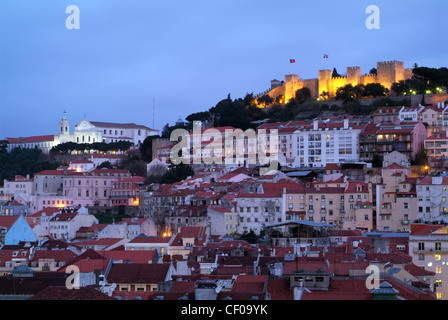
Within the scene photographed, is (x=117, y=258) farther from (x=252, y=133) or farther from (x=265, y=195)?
(x=252, y=133)

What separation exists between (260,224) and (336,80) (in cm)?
2920

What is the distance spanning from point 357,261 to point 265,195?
19.1m

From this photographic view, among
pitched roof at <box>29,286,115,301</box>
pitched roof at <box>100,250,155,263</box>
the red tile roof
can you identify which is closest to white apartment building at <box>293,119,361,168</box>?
the red tile roof

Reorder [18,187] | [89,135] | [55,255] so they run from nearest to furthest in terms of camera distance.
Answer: [55,255], [18,187], [89,135]

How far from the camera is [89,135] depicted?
247ft

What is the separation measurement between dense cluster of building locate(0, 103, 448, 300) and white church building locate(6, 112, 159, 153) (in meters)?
8.86

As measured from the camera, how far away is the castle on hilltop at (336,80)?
63750mm

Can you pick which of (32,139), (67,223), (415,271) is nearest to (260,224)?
(67,223)

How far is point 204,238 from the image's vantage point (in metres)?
35.8

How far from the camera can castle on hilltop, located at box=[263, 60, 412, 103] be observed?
6375 cm

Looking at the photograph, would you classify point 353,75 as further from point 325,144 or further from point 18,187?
point 18,187

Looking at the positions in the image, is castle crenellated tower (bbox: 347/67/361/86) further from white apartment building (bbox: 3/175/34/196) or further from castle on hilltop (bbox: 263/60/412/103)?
white apartment building (bbox: 3/175/34/196)
